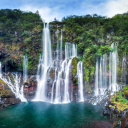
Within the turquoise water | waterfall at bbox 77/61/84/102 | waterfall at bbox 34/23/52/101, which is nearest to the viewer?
the turquoise water

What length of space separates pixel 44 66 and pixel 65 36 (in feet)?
26.2

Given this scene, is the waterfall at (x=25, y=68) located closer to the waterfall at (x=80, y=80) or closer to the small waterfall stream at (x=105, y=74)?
the waterfall at (x=80, y=80)

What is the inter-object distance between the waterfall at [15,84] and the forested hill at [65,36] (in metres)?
1.75

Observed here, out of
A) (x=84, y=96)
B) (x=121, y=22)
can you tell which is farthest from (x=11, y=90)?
(x=121, y=22)

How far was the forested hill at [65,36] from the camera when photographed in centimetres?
2072

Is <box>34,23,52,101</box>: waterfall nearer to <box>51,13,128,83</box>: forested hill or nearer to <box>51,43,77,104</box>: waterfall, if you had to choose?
<box>51,43,77,104</box>: waterfall

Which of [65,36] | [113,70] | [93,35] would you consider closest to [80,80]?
[113,70]

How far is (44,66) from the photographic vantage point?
2167 cm

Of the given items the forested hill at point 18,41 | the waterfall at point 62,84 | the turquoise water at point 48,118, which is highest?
the forested hill at point 18,41

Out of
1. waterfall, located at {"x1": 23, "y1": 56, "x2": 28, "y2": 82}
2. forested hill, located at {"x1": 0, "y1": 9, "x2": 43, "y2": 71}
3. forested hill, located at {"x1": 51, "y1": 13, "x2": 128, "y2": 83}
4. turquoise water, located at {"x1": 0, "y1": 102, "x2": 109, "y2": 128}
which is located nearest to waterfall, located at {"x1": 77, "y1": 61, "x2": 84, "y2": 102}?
forested hill, located at {"x1": 51, "y1": 13, "x2": 128, "y2": 83}

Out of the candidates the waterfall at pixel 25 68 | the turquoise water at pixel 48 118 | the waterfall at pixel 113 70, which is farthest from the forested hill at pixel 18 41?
the waterfall at pixel 113 70

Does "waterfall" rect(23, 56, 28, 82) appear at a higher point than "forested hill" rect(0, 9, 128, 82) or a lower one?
lower

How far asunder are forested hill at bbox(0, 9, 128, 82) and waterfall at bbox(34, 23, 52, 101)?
0.93m

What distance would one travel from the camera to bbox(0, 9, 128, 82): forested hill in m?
20.7
